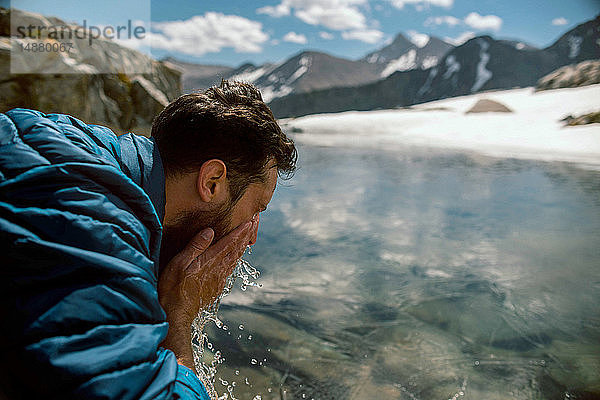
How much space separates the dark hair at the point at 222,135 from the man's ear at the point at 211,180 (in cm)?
3

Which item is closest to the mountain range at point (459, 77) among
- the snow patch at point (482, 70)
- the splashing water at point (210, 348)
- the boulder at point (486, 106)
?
the snow patch at point (482, 70)

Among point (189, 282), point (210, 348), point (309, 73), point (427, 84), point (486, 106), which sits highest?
point (309, 73)

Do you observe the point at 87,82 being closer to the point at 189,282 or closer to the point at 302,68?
the point at 189,282

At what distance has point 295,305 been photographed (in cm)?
275

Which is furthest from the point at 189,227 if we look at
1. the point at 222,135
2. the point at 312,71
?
the point at 312,71

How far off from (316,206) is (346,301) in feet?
8.75

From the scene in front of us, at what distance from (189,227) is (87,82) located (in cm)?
795

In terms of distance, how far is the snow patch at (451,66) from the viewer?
8494 centimetres

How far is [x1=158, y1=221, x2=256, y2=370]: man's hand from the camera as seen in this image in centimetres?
115

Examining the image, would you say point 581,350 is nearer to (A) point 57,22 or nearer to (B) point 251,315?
(B) point 251,315

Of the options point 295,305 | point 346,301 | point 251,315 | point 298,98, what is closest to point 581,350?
point 346,301

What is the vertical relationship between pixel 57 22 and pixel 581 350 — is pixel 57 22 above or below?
above

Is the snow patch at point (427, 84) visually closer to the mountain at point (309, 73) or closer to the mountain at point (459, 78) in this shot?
the mountain at point (459, 78)

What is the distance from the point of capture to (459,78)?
3253 inches
